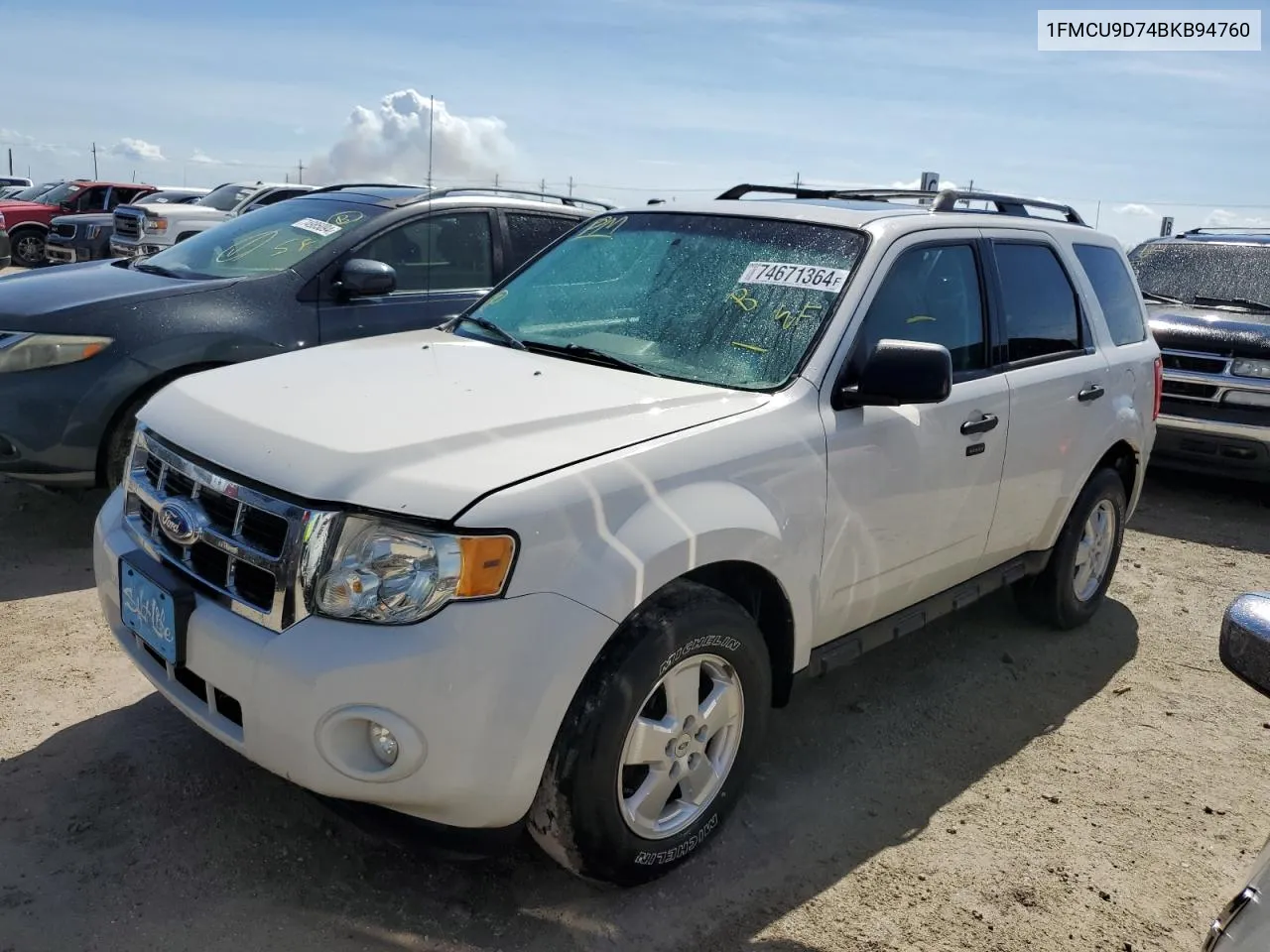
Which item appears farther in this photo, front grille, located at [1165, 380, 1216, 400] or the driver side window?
front grille, located at [1165, 380, 1216, 400]

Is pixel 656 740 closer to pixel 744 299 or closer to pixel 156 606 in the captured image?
pixel 156 606

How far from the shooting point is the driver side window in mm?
3489

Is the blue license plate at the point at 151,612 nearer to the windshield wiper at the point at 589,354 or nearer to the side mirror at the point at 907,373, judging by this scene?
the windshield wiper at the point at 589,354

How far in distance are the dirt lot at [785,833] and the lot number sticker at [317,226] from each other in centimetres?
233

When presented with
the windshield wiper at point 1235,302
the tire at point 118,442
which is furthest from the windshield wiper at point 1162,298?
the tire at point 118,442

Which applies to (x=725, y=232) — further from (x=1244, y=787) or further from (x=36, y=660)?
(x=36, y=660)

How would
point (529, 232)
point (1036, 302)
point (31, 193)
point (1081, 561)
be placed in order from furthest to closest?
point (31, 193) → point (529, 232) → point (1081, 561) → point (1036, 302)

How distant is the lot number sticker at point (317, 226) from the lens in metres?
5.88

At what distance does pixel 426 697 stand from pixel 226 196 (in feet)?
62.4

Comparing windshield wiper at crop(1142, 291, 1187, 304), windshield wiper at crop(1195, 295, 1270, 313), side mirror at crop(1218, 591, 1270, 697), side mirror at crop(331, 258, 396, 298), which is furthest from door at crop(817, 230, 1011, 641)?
windshield wiper at crop(1142, 291, 1187, 304)

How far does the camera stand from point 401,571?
7.84ft

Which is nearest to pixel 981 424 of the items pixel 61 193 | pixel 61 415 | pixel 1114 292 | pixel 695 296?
pixel 695 296

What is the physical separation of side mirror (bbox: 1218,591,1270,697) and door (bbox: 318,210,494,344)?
15.5 ft

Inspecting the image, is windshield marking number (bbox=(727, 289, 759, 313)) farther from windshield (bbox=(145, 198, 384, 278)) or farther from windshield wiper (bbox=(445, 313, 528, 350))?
windshield (bbox=(145, 198, 384, 278))
